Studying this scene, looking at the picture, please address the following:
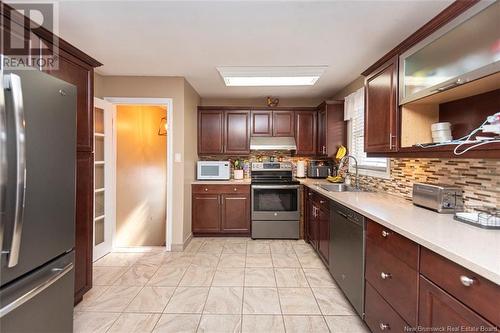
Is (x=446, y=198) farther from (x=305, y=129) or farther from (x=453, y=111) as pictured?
(x=305, y=129)

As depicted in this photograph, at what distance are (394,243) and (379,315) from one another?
20.9 inches

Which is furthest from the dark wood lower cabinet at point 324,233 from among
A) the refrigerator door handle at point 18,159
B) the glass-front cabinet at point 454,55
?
the refrigerator door handle at point 18,159

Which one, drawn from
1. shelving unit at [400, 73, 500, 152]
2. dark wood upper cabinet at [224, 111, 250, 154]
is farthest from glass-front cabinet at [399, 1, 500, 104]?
dark wood upper cabinet at [224, 111, 250, 154]

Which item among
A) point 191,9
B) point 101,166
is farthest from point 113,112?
point 191,9

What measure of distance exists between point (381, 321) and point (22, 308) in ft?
6.62

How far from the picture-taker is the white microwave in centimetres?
406

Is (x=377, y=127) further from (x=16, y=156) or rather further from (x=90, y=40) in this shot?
(x=90, y=40)

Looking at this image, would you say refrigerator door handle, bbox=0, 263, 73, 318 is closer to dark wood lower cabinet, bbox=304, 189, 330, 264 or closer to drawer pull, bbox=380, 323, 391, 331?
drawer pull, bbox=380, 323, 391, 331

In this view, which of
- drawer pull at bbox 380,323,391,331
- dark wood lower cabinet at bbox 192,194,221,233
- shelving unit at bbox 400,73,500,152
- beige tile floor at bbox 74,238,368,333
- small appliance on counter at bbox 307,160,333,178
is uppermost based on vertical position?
shelving unit at bbox 400,73,500,152

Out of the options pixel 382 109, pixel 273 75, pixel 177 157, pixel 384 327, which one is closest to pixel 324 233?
pixel 384 327

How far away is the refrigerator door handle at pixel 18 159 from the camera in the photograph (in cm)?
111

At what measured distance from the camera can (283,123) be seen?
4293 millimetres

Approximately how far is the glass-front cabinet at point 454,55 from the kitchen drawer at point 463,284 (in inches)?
37.7

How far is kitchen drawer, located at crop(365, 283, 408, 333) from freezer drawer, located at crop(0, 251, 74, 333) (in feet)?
6.44
